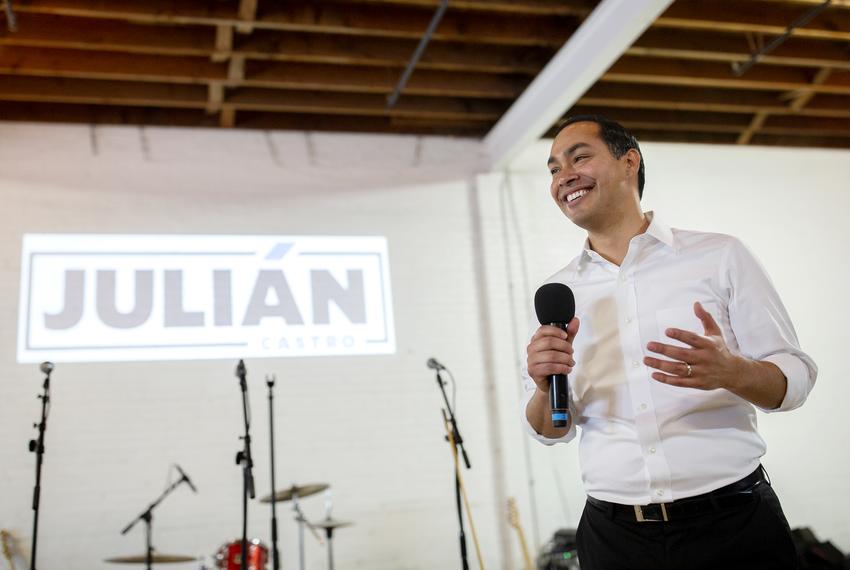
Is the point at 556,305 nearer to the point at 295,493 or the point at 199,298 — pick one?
the point at 295,493

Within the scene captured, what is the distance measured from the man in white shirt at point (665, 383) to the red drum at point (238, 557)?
2.96m

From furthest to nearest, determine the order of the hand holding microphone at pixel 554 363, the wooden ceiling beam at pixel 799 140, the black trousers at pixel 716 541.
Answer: the wooden ceiling beam at pixel 799 140 < the hand holding microphone at pixel 554 363 < the black trousers at pixel 716 541

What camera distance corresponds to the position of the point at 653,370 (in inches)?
59.2

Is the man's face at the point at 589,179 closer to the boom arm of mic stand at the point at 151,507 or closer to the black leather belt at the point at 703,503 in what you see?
the black leather belt at the point at 703,503

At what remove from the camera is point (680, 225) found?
629 cm

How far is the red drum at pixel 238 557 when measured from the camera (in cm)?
412

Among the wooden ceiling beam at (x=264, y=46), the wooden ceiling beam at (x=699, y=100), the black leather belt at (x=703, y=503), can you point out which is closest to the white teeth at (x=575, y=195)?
the black leather belt at (x=703, y=503)

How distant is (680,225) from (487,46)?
7.62ft

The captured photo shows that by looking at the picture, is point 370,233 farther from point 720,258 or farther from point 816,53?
point 720,258

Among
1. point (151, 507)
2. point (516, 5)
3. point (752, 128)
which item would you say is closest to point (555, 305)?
point (516, 5)

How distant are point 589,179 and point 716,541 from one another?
0.81 m

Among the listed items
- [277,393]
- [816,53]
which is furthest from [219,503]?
[816,53]

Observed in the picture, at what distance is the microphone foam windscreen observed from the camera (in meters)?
1.60

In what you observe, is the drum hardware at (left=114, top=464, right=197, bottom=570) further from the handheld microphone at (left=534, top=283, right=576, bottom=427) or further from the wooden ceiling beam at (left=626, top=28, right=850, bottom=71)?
the wooden ceiling beam at (left=626, top=28, right=850, bottom=71)
